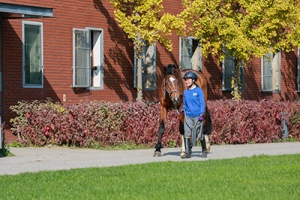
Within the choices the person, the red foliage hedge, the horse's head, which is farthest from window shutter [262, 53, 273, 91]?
the person

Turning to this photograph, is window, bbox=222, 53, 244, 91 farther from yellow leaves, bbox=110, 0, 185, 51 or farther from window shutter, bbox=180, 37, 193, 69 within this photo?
yellow leaves, bbox=110, 0, 185, 51

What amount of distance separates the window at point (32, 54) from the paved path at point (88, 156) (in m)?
2.96

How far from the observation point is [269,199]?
12.0 m

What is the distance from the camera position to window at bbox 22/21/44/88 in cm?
2422

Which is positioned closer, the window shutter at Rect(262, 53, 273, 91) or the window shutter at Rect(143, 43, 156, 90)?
the window shutter at Rect(143, 43, 156, 90)

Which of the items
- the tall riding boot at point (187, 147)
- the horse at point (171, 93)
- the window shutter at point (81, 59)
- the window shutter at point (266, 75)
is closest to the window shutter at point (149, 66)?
the window shutter at point (81, 59)

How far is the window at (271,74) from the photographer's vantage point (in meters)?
35.4

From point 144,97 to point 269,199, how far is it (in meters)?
17.3

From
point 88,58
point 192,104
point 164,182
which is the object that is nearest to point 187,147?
point 192,104

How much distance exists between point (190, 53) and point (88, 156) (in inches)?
471

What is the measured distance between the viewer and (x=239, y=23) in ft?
95.6

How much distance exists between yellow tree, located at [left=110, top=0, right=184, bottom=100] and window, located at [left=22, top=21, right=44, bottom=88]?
2748 millimetres

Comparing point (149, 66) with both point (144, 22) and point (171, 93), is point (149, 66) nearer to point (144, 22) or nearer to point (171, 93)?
point (144, 22)

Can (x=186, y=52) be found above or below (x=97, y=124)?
above
